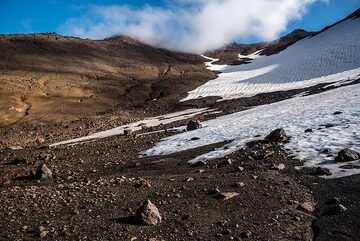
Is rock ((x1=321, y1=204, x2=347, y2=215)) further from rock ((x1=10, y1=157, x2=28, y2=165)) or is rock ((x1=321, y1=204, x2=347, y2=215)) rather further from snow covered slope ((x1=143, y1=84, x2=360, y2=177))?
rock ((x1=10, y1=157, x2=28, y2=165))

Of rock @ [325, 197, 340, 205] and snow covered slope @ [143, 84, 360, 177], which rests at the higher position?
snow covered slope @ [143, 84, 360, 177]

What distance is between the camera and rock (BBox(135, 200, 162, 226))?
846 centimetres

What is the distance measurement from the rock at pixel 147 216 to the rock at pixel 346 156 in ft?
21.3

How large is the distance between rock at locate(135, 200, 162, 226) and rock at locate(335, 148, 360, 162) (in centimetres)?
650

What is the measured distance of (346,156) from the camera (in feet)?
39.8

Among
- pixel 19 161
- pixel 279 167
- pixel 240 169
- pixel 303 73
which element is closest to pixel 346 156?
pixel 279 167

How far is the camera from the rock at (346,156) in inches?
477

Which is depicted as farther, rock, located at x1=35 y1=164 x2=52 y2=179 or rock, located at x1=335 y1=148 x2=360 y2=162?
rock, located at x1=35 y1=164 x2=52 y2=179

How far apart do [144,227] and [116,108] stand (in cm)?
4828

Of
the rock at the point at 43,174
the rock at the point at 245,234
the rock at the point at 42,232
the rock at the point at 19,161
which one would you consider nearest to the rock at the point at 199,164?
the rock at the point at 43,174

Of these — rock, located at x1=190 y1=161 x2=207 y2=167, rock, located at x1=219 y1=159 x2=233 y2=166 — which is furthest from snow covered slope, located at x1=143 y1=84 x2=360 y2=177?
rock, located at x1=219 y1=159 x2=233 y2=166

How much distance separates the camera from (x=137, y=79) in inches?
3113

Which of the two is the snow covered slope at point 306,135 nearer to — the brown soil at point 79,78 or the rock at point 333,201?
the rock at point 333,201

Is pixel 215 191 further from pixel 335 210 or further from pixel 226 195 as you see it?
pixel 335 210
